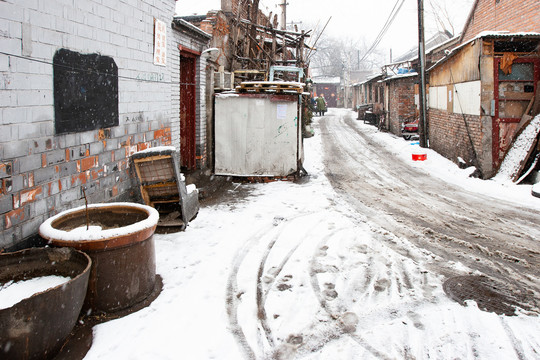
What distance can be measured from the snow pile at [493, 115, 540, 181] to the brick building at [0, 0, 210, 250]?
7.92 meters

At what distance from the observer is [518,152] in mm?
9688

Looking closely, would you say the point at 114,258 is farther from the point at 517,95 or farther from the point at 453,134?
the point at 453,134

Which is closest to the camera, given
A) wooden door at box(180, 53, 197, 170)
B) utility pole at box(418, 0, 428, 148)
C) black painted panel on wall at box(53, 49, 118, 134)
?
black painted panel on wall at box(53, 49, 118, 134)

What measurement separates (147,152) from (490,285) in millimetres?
4784

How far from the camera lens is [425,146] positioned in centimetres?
1569

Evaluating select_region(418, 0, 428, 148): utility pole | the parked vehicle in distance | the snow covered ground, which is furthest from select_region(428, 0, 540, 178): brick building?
the parked vehicle in distance

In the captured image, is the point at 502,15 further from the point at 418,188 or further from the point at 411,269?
the point at 411,269

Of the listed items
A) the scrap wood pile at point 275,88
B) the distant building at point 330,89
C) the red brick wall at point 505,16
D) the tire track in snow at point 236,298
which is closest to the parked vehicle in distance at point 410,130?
the red brick wall at point 505,16

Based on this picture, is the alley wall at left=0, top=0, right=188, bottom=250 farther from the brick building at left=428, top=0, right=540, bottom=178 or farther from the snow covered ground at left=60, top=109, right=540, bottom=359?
the brick building at left=428, top=0, right=540, bottom=178

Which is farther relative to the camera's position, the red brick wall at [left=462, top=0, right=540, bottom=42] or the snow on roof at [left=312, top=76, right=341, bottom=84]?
the snow on roof at [left=312, top=76, right=341, bottom=84]

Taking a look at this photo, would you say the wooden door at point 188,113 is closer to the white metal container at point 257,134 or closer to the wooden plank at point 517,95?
the white metal container at point 257,134

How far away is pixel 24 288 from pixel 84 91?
8.62 feet

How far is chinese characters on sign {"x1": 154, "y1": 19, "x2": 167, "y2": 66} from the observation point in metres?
7.02

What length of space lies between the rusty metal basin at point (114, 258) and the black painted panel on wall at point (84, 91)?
3.98ft
